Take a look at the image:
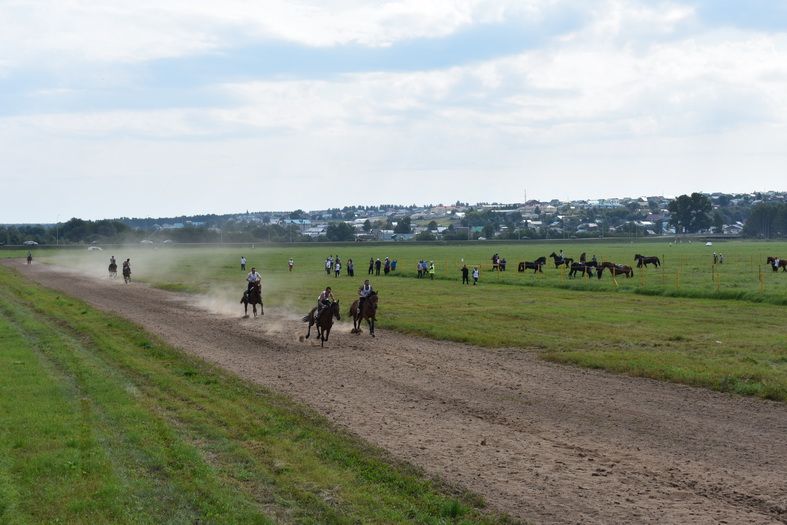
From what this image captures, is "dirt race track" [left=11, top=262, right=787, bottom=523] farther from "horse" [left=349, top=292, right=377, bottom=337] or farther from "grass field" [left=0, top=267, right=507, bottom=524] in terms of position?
"horse" [left=349, top=292, right=377, bottom=337]

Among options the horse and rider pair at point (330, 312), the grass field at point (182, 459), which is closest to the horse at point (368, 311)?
the horse and rider pair at point (330, 312)

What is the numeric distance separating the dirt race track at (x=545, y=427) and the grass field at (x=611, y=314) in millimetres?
1631

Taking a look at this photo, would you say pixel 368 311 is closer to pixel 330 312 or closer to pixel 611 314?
pixel 330 312

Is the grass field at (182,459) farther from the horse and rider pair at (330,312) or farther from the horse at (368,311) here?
the horse at (368,311)

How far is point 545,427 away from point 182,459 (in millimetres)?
6392

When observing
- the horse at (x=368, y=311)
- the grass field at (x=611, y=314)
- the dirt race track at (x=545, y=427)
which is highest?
the horse at (x=368, y=311)

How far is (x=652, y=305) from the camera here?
40.9m

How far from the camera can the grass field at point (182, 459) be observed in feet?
36.6

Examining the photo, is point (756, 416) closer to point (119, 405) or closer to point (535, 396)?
point (535, 396)

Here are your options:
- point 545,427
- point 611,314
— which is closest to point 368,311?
point 611,314

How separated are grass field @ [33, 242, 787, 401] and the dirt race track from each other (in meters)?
1.63

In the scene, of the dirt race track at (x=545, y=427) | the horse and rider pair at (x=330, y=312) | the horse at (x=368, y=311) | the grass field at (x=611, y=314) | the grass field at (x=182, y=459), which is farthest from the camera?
the horse at (x=368, y=311)

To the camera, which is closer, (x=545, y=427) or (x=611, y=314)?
(x=545, y=427)

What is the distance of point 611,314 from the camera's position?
36.4 metres
